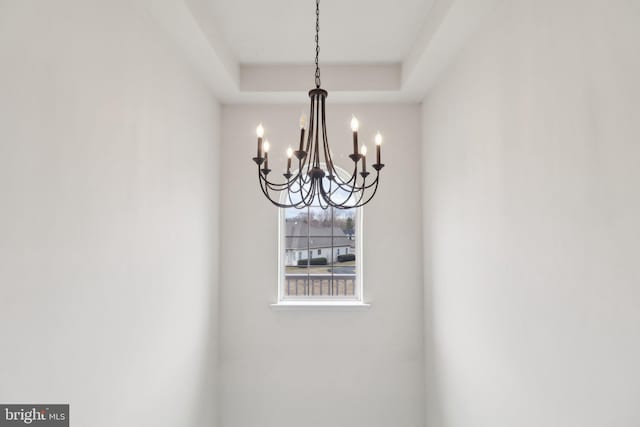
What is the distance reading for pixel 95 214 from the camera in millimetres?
1459

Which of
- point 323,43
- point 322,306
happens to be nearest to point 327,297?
point 322,306

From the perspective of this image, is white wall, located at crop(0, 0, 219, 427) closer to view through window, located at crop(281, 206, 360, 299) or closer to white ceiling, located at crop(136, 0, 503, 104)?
white ceiling, located at crop(136, 0, 503, 104)

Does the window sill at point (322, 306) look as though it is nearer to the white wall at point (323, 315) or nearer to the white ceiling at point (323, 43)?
the white wall at point (323, 315)

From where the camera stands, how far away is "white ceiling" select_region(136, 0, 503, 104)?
2.02 m

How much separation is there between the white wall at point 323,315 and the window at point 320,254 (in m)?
0.16

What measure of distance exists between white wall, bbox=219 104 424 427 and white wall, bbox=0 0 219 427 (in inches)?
26.7

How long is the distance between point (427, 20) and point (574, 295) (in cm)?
179

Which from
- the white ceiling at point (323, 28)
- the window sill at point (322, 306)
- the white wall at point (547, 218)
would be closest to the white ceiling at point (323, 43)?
the white ceiling at point (323, 28)

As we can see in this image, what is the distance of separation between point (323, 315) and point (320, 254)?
0.55 m

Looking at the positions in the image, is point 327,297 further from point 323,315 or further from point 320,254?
point 320,254

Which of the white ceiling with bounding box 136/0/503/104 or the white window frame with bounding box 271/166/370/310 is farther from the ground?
the white ceiling with bounding box 136/0/503/104

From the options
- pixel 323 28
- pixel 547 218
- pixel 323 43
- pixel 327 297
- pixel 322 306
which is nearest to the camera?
pixel 547 218

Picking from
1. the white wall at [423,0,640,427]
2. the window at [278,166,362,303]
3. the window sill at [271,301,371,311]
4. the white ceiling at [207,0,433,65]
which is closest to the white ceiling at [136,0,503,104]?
the white ceiling at [207,0,433,65]

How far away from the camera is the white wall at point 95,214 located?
1.12 m
